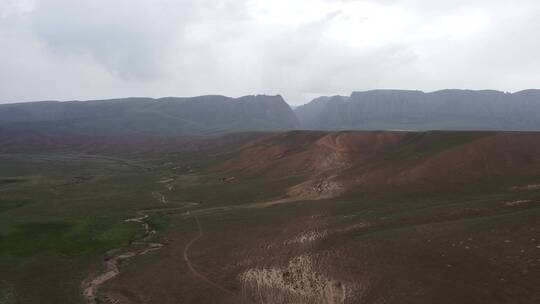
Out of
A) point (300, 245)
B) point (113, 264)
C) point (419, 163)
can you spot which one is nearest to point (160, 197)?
point (113, 264)

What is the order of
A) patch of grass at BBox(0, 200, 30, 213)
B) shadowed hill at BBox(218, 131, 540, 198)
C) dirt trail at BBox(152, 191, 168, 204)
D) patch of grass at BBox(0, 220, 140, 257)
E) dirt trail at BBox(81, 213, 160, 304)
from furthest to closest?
dirt trail at BBox(152, 191, 168, 204) < patch of grass at BBox(0, 200, 30, 213) < shadowed hill at BBox(218, 131, 540, 198) < patch of grass at BBox(0, 220, 140, 257) < dirt trail at BBox(81, 213, 160, 304)

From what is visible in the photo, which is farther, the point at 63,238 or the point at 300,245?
the point at 63,238

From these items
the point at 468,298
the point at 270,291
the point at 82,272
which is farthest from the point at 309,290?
the point at 82,272

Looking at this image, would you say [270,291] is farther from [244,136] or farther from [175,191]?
[244,136]

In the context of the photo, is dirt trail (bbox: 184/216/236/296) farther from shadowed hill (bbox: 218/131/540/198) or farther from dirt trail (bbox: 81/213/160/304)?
shadowed hill (bbox: 218/131/540/198)

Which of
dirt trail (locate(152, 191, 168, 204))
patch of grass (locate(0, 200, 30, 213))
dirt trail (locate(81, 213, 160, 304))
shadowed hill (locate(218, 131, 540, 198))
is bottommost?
dirt trail (locate(81, 213, 160, 304))

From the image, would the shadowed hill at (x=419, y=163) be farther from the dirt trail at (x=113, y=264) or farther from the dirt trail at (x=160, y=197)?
the dirt trail at (x=113, y=264)

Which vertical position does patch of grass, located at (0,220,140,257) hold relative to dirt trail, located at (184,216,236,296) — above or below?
below

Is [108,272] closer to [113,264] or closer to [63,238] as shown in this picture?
[113,264]

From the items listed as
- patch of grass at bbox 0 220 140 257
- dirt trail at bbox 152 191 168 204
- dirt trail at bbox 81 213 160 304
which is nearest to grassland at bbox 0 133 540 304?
patch of grass at bbox 0 220 140 257

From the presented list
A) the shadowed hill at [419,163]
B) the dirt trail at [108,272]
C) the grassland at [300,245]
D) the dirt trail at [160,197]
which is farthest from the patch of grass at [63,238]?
the shadowed hill at [419,163]

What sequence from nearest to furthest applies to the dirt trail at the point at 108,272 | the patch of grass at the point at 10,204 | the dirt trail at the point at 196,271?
the dirt trail at the point at 196,271 → the dirt trail at the point at 108,272 → the patch of grass at the point at 10,204
